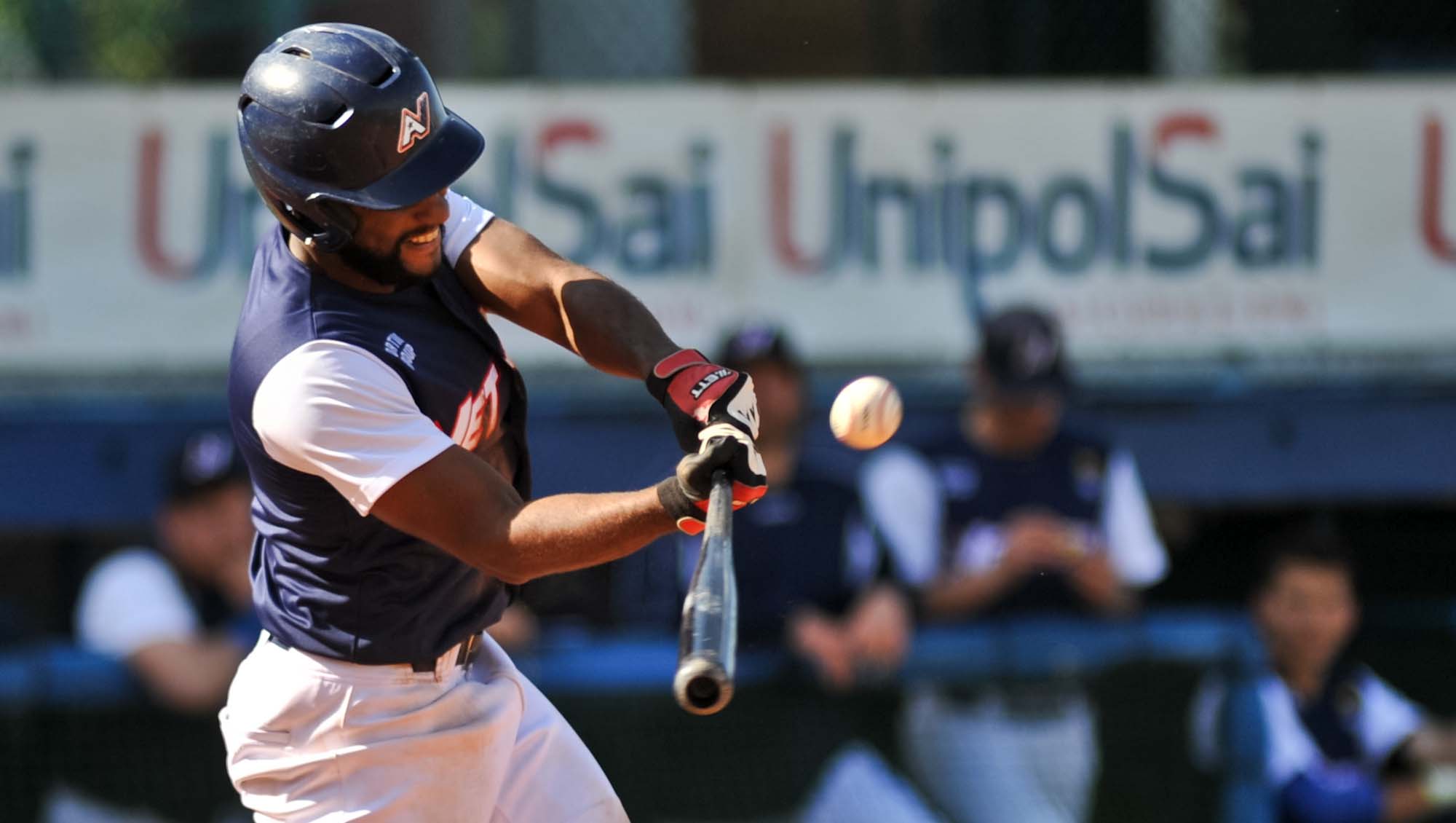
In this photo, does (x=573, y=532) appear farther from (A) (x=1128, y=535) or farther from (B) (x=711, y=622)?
(A) (x=1128, y=535)

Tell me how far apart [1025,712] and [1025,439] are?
2.53 feet

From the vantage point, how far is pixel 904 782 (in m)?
4.64

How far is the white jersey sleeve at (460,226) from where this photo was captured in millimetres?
3129

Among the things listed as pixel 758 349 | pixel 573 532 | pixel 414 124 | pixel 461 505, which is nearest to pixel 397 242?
pixel 414 124

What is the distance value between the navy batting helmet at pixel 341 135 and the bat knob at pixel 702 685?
980 mm

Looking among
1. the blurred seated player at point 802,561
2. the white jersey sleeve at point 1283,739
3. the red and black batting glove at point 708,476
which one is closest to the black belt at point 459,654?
the red and black batting glove at point 708,476

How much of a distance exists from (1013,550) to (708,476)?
2440 mm

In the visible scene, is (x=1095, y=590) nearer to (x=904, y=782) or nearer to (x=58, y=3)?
(x=904, y=782)

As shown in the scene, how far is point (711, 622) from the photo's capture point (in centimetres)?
225

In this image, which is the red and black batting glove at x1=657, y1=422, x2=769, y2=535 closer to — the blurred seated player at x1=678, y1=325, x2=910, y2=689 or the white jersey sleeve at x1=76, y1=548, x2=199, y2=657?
the blurred seated player at x1=678, y1=325, x2=910, y2=689

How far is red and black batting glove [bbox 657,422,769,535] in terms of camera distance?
2.46 meters

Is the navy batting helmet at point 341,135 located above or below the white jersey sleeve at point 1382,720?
above

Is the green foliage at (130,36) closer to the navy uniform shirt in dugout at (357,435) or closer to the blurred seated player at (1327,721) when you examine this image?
the navy uniform shirt in dugout at (357,435)

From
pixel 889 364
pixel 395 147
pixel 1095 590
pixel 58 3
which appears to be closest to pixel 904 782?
pixel 1095 590
